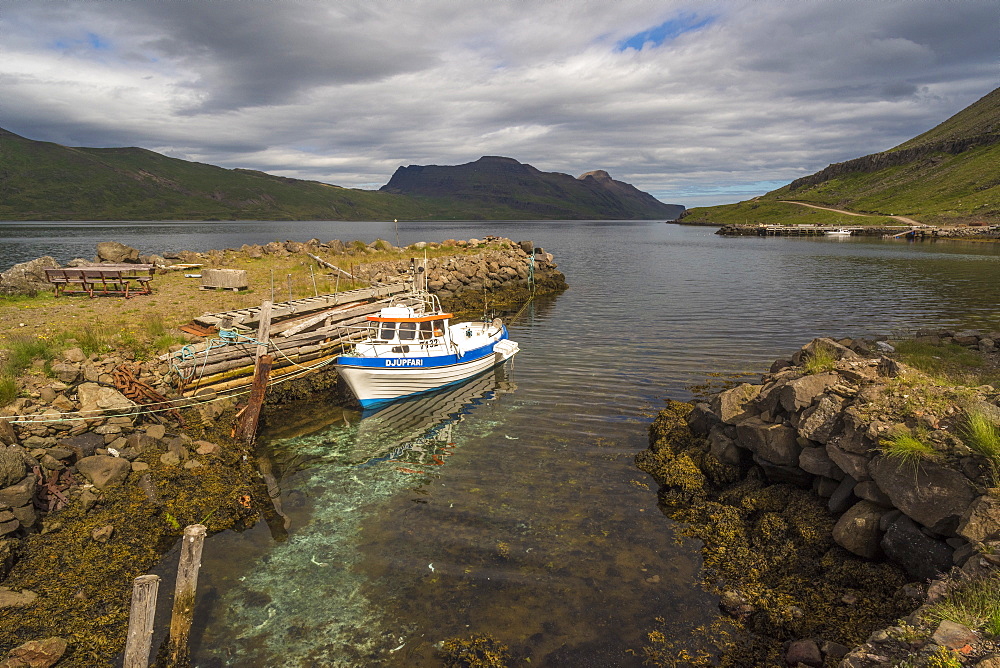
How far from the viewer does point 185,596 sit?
873 cm

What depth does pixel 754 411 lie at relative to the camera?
571 inches

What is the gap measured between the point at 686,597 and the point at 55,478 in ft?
51.1

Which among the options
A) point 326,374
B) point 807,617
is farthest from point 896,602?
point 326,374

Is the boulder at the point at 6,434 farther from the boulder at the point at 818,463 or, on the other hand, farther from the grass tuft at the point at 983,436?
the grass tuft at the point at 983,436

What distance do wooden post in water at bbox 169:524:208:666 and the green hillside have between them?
6163 inches

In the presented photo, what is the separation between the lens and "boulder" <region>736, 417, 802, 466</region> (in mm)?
12430

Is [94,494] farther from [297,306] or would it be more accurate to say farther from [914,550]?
[914,550]

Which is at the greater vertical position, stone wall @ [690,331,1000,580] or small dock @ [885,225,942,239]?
small dock @ [885,225,942,239]

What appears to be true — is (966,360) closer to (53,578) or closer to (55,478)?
(53,578)

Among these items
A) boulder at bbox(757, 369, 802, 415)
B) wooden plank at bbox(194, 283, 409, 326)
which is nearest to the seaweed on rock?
boulder at bbox(757, 369, 802, 415)

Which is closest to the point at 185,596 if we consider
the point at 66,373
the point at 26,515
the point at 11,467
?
the point at 26,515

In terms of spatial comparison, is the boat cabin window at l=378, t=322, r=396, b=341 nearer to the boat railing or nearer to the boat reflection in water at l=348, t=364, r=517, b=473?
the boat railing

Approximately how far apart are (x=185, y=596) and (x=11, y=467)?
21.3 feet

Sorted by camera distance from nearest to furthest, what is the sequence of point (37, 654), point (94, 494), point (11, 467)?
point (37, 654)
point (11, 467)
point (94, 494)
